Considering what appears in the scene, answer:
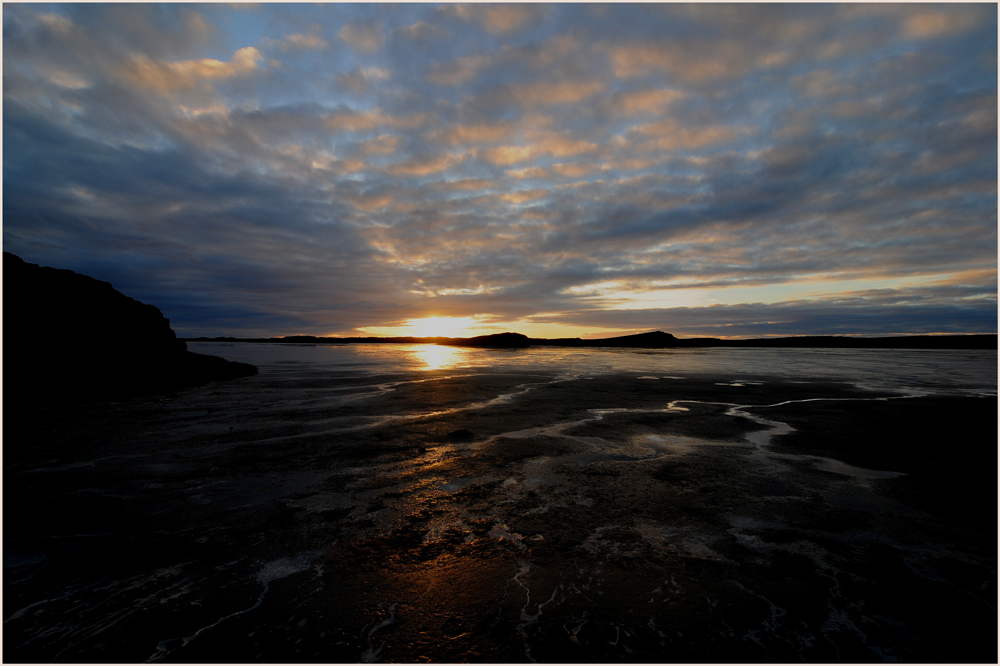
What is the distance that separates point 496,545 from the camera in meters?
4.91

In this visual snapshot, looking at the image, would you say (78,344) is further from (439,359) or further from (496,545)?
(439,359)

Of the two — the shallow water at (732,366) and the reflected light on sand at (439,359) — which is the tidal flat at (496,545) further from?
the reflected light on sand at (439,359)

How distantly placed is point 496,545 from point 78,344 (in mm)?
22792

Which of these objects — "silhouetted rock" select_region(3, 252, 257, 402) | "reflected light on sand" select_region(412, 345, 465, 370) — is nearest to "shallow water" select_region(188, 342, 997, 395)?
"reflected light on sand" select_region(412, 345, 465, 370)

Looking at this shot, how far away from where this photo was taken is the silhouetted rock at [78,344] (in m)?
15.3

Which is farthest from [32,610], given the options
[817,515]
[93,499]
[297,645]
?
[817,515]

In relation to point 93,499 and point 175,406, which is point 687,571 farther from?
point 175,406

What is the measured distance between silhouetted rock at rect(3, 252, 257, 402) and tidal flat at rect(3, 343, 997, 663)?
689cm

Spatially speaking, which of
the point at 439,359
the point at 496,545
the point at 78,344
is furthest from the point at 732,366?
the point at 78,344

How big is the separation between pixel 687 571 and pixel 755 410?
38.7ft

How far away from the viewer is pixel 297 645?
3354mm

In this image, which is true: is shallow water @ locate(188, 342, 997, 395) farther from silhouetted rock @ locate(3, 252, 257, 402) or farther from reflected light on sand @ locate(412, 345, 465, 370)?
silhouetted rock @ locate(3, 252, 257, 402)

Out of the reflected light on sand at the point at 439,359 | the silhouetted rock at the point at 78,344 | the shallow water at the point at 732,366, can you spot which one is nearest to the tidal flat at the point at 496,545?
the silhouetted rock at the point at 78,344

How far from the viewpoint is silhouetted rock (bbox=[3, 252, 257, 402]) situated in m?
15.3
